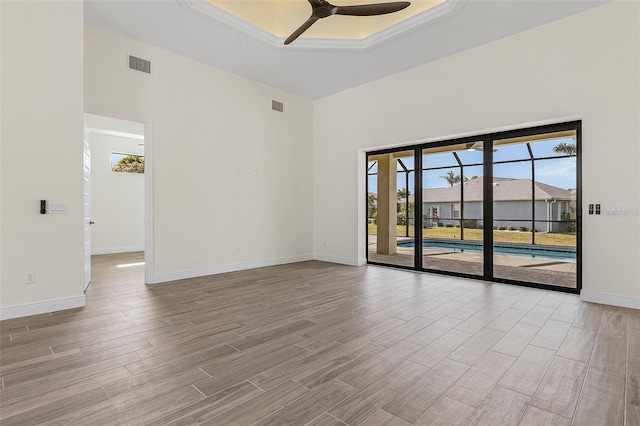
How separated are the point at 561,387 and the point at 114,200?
994 centimetres

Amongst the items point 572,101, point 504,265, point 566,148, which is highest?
point 572,101

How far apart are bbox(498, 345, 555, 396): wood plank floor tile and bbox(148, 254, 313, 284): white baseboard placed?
4.61 meters

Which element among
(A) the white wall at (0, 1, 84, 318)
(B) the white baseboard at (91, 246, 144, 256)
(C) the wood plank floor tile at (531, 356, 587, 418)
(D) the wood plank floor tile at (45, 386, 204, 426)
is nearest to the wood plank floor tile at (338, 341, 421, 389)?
(C) the wood plank floor tile at (531, 356, 587, 418)

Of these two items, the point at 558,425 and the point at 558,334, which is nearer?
the point at 558,425

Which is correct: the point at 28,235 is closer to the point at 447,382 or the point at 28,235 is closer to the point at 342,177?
the point at 447,382

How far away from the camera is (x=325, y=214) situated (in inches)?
275

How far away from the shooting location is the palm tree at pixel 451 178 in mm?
5348

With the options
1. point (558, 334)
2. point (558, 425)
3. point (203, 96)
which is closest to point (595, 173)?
point (558, 334)

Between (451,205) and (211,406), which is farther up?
(451,205)

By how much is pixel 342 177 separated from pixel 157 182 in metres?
3.55

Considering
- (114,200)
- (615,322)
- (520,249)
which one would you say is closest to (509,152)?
(520,249)

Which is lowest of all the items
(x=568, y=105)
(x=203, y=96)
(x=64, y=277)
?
(x=64, y=277)

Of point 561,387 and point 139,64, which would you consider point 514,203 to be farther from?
point 139,64

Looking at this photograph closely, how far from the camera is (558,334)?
9.21ft
